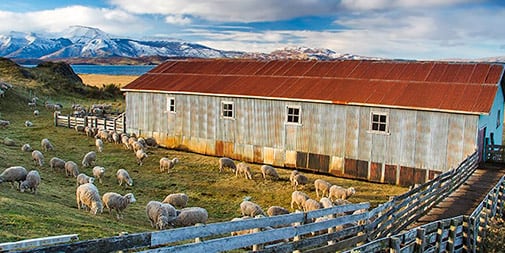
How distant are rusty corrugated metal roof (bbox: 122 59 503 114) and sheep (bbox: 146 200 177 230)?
1358 centimetres

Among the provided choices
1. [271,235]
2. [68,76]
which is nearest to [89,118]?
[271,235]

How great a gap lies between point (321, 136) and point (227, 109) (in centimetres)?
676

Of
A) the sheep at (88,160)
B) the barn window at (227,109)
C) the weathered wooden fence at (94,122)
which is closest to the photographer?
the sheep at (88,160)

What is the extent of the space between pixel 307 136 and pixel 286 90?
3.43m

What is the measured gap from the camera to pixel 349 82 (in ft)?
89.5

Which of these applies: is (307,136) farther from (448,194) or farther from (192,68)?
(192,68)

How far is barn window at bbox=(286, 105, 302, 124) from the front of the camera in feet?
87.6

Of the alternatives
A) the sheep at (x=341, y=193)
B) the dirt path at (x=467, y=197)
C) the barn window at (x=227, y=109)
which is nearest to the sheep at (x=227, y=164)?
the barn window at (x=227, y=109)

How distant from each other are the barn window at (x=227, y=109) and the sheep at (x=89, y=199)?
565 inches

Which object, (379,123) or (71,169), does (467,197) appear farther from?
(71,169)

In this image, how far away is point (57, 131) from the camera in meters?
35.8

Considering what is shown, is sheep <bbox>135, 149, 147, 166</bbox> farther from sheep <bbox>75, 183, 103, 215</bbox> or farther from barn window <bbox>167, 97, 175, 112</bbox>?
sheep <bbox>75, 183, 103, 215</bbox>

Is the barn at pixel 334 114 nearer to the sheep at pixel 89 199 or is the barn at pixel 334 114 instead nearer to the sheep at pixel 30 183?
the sheep at pixel 89 199

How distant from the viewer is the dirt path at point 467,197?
48.6 feet
